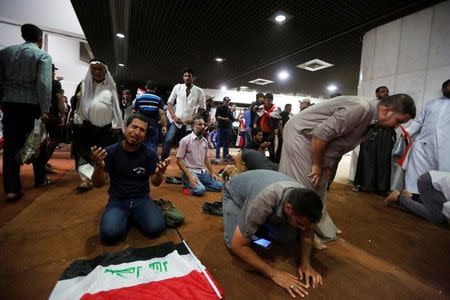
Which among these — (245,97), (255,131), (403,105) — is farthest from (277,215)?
(245,97)

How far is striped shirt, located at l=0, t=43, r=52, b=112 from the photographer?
2.60 m

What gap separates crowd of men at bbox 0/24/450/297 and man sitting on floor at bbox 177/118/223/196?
0.01 metres

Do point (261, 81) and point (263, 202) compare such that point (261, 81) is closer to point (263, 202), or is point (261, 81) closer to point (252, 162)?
point (252, 162)

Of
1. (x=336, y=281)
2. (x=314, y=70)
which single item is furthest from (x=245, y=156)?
(x=314, y=70)

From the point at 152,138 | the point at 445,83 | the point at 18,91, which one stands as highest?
the point at 445,83

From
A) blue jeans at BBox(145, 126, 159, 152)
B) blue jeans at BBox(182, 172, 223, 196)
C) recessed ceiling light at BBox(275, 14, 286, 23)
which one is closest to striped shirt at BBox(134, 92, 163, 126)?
blue jeans at BBox(145, 126, 159, 152)

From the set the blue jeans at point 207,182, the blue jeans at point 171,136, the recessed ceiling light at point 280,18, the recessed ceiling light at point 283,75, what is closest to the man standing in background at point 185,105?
the blue jeans at point 171,136

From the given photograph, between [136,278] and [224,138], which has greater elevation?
[224,138]

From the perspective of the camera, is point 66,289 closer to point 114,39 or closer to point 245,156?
point 245,156

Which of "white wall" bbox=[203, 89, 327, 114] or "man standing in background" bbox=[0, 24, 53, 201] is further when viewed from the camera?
"white wall" bbox=[203, 89, 327, 114]

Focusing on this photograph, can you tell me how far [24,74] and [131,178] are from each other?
166cm

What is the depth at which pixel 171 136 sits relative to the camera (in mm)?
4043

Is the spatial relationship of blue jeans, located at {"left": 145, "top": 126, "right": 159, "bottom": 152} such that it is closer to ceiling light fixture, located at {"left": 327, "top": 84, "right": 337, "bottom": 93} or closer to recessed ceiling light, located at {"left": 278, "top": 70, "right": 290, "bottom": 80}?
recessed ceiling light, located at {"left": 278, "top": 70, "right": 290, "bottom": 80}

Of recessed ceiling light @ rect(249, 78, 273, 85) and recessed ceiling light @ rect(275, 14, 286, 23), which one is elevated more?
recessed ceiling light @ rect(249, 78, 273, 85)
